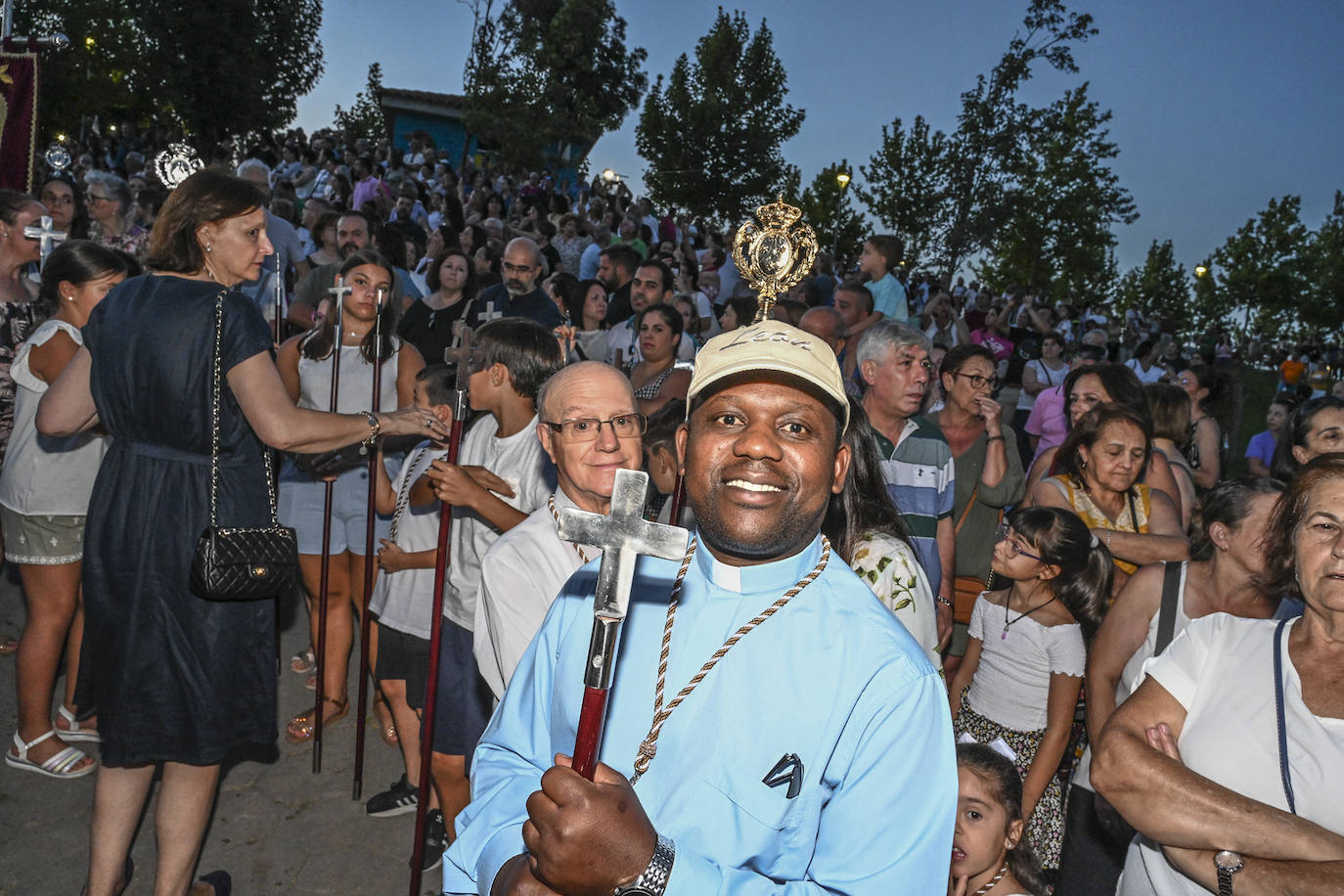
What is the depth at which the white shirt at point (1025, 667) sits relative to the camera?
4.38 m

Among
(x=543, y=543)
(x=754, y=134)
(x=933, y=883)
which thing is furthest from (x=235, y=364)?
(x=754, y=134)

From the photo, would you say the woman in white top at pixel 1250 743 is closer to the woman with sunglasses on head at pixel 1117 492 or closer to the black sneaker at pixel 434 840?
the woman with sunglasses on head at pixel 1117 492

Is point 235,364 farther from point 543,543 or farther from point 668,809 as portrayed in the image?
point 668,809

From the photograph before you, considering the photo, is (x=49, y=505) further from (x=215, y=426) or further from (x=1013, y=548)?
(x=1013, y=548)

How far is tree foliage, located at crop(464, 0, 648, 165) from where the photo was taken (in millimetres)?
38594

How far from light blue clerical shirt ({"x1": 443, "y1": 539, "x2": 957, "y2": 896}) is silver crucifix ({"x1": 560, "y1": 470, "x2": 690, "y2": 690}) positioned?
0.40 meters

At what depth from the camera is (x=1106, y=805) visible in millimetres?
3357

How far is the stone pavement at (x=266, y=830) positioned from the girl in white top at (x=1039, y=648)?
8.35 feet

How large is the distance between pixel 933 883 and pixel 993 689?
307cm

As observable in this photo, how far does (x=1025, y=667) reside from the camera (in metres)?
4.45

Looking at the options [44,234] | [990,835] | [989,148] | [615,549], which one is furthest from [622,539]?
[989,148]

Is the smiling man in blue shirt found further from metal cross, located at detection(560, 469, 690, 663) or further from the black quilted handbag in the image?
the black quilted handbag

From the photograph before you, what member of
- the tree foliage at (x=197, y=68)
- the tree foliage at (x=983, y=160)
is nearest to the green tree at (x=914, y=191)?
the tree foliage at (x=983, y=160)

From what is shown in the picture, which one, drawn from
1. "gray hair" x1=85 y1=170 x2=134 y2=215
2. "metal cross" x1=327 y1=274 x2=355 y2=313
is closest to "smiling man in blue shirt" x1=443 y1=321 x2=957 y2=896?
"metal cross" x1=327 y1=274 x2=355 y2=313
